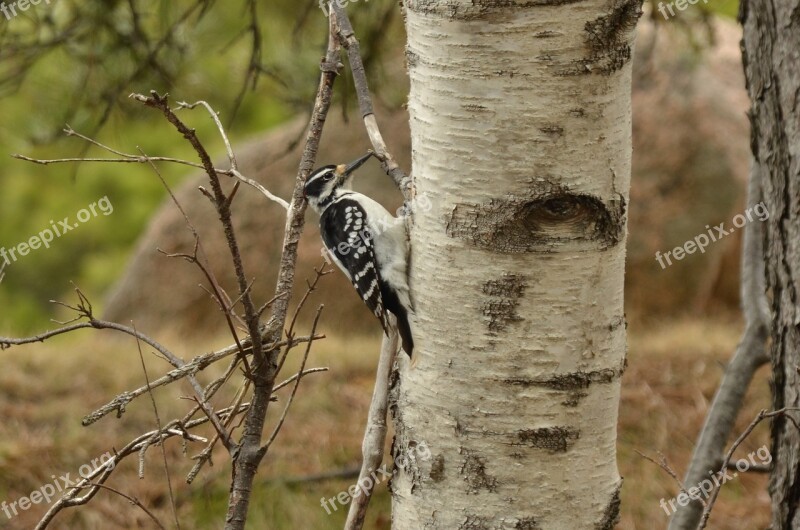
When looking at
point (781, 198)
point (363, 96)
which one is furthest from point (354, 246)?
point (781, 198)

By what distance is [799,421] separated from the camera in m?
2.53

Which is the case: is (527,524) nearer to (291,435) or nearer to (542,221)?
(542,221)

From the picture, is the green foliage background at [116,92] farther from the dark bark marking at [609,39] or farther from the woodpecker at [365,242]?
the dark bark marking at [609,39]

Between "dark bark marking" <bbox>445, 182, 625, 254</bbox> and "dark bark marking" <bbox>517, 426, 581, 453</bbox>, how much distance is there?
1.30 ft

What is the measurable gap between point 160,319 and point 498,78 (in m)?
6.90

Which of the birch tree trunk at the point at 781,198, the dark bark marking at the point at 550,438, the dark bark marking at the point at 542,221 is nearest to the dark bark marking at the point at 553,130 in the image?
the dark bark marking at the point at 542,221

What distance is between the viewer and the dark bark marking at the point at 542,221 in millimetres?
1988

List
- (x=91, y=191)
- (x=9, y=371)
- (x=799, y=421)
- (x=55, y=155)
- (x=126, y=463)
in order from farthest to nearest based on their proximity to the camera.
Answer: (x=91, y=191)
(x=55, y=155)
(x=9, y=371)
(x=126, y=463)
(x=799, y=421)

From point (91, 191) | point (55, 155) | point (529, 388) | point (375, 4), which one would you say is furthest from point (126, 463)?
point (91, 191)

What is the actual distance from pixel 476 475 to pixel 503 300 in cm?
40

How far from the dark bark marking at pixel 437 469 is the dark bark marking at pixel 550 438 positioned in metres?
0.19

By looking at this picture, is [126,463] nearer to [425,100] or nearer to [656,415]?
[656,415]

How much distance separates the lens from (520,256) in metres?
2.00

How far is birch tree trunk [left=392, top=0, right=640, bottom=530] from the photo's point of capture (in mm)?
1940
